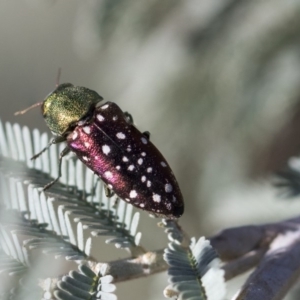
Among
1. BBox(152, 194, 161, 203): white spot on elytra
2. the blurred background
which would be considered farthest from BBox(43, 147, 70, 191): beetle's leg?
the blurred background

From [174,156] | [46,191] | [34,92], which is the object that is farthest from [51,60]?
[46,191]

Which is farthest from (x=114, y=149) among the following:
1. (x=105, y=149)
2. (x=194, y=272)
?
(x=194, y=272)

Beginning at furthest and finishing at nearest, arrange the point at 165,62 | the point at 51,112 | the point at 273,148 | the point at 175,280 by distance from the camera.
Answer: the point at 273,148, the point at 165,62, the point at 51,112, the point at 175,280

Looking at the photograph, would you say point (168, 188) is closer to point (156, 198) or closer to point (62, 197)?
point (156, 198)

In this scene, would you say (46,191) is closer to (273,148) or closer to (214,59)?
(214,59)

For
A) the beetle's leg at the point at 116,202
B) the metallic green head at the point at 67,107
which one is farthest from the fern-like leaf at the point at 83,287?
the metallic green head at the point at 67,107

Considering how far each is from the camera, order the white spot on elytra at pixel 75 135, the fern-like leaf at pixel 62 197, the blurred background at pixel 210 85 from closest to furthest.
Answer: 1. the fern-like leaf at pixel 62 197
2. the white spot on elytra at pixel 75 135
3. the blurred background at pixel 210 85

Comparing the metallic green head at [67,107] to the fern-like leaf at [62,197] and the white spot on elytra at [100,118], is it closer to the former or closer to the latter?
the white spot on elytra at [100,118]
